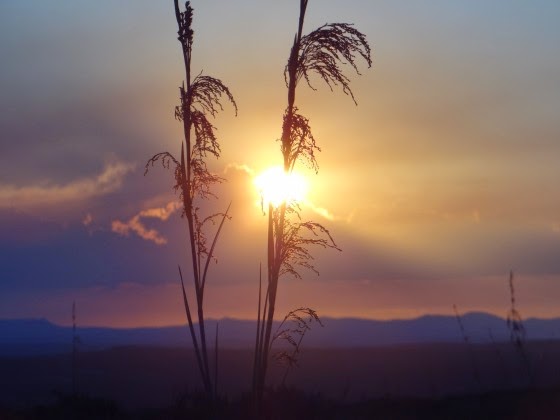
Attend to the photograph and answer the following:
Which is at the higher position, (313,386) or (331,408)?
(313,386)

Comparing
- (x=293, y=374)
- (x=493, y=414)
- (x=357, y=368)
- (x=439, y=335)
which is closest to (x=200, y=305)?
(x=493, y=414)

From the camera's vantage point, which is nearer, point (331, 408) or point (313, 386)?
point (331, 408)

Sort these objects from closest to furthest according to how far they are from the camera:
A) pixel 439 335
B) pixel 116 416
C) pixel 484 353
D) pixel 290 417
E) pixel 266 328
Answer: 1. pixel 266 328
2. pixel 290 417
3. pixel 116 416
4. pixel 484 353
5. pixel 439 335

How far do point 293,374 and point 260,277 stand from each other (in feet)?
95.2

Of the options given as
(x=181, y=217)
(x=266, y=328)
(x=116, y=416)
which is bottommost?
(x=116, y=416)

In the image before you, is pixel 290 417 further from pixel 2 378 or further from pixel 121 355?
pixel 121 355

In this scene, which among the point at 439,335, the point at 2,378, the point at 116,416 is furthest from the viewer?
the point at 439,335

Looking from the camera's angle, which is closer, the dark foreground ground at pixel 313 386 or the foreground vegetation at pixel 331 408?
the foreground vegetation at pixel 331 408

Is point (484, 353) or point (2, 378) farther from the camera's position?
point (484, 353)

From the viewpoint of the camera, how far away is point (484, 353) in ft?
169

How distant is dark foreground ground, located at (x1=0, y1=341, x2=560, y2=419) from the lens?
13.1 meters

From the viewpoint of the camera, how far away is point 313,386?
2636 cm

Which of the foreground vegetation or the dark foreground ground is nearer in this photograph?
the foreground vegetation

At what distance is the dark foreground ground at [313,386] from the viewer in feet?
43.1
